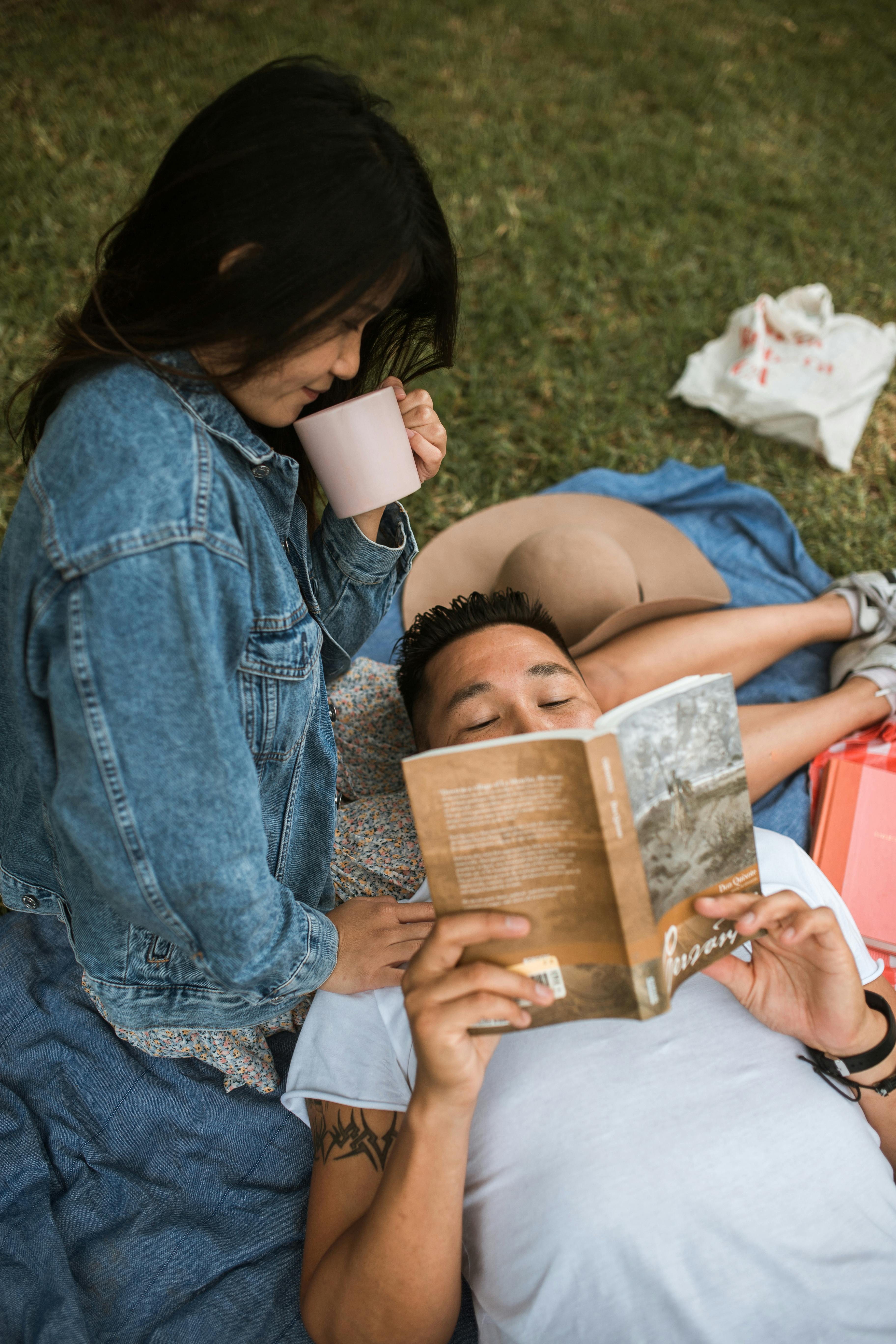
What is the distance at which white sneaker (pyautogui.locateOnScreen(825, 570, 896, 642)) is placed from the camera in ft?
9.87

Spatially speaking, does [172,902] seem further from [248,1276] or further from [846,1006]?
[846,1006]

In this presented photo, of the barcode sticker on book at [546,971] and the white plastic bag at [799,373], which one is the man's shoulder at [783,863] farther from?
the white plastic bag at [799,373]

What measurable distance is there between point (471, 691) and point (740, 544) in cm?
201

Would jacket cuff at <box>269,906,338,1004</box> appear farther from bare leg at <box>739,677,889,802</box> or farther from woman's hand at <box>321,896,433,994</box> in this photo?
bare leg at <box>739,677,889,802</box>

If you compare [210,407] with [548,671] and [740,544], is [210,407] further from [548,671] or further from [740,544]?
[740,544]

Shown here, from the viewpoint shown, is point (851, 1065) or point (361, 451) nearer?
point (851, 1065)

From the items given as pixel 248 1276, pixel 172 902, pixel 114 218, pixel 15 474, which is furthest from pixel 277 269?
pixel 114 218

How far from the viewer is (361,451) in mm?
1773

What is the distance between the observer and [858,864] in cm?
250

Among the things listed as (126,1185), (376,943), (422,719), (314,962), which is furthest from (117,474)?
(126,1185)

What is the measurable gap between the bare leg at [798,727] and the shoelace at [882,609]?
0.77ft

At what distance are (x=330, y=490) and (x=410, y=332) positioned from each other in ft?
1.23

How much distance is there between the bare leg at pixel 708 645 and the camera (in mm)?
2695

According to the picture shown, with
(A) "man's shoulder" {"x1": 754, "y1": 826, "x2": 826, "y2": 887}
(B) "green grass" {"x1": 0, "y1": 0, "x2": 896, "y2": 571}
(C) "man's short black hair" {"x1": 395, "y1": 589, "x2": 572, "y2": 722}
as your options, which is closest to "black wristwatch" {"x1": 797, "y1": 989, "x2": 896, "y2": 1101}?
(A) "man's shoulder" {"x1": 754, "y1": 826, "x2": 826, "y2": 887}
